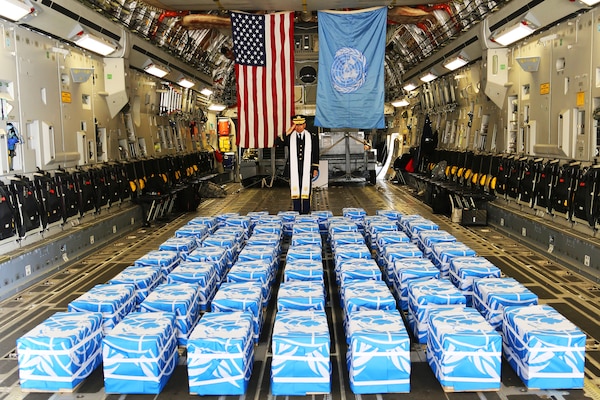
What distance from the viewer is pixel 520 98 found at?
32.1ft

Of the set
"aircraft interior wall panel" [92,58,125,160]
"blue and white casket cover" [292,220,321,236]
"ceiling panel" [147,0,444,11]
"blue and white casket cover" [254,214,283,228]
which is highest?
"ceiling panel" [147,0,444,11]

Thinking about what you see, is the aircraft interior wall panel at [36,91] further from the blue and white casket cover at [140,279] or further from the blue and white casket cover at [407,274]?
the blue and white casket cover at [407,274]

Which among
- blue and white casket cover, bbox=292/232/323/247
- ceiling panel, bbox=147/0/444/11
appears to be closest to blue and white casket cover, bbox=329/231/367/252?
blue and white casket cover, bbox=292/232/323/247

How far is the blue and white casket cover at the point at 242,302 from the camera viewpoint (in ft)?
14.9

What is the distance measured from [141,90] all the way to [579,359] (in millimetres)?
10758

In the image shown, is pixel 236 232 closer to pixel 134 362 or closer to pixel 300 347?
pixel 134 362

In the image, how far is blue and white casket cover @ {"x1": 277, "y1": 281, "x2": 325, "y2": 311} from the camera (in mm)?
4523

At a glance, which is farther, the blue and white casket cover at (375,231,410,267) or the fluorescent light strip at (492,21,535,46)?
the fluorescent light strip at (492,21,535,46)

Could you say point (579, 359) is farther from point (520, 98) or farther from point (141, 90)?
point (141, 90)

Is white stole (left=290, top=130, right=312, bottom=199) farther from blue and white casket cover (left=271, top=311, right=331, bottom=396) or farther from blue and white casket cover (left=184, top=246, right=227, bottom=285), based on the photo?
blue and white casket cover (left=271, top=311, right=331, bottom=396)

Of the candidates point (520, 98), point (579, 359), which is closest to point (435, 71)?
point (520, 98)

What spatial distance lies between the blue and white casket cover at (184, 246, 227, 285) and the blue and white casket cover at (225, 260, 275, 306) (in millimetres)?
350

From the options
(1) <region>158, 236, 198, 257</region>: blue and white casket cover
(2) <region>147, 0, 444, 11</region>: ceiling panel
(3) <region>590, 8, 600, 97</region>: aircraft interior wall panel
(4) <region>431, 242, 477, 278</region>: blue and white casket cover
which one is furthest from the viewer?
(2) <region>147, 0, 444, 11</region>: ceiling panel

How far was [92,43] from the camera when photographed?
29.7ft
